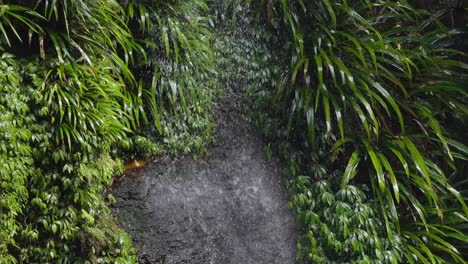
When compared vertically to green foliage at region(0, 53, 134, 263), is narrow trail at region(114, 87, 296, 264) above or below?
below

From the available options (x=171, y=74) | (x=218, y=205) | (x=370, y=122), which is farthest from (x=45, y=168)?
(x=370, y=122)

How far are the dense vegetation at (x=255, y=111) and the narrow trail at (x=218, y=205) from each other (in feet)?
0.45

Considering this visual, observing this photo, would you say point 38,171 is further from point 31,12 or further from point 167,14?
point 167,14

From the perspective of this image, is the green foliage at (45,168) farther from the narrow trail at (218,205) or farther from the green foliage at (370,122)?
the green foliage at (370,122)

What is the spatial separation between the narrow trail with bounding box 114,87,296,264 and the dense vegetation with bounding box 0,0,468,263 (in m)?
0.14

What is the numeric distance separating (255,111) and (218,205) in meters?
0.93

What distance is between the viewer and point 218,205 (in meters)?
3.68

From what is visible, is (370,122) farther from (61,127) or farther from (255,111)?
(61,127)

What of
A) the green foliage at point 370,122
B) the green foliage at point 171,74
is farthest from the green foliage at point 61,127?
the green foliage at point 370,122

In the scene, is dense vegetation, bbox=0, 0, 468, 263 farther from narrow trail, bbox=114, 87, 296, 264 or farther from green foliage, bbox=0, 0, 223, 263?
narrow trail, bbox=114, 87, 296, 264

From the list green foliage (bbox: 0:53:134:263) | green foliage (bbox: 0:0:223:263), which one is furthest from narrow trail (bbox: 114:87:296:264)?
green foliage (bbox: 0:53:134:263)

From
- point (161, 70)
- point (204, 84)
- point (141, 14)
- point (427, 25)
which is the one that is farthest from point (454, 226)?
point (141, 14)

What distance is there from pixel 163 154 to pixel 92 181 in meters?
0.87

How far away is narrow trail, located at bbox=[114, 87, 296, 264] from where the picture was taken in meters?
3.32
